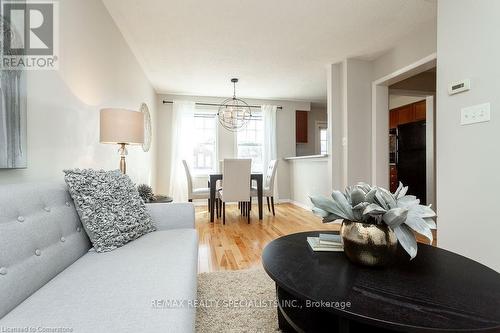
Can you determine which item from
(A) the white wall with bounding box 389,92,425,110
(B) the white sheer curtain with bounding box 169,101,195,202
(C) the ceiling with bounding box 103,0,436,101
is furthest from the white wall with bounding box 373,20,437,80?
(B) the white sheer curtain with bounding box 169,101,195,202

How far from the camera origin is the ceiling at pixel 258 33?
89.3 inches

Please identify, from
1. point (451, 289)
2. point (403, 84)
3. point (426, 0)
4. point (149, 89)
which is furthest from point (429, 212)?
point (149, 89)

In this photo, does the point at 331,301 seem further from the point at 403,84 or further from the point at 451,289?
the point at 403,84

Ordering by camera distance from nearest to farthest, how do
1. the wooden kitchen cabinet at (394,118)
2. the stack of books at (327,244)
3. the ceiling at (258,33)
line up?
the stack of books at (327,244), the ceiling at (258,33), the wooden kitchen cabinet at (394,118)

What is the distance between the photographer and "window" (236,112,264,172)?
5.32 meters

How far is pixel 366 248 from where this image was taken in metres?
0.94

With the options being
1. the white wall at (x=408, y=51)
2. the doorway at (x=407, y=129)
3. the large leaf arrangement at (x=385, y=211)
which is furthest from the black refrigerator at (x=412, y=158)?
the large leaf arrangement at (x=385, y=211)

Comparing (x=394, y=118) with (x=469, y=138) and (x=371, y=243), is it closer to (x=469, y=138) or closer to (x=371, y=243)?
(x=469, y=138)

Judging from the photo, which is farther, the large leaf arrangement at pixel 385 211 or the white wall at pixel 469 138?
the white wall at pixel 469 138

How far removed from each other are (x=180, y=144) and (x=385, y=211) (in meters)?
4.42

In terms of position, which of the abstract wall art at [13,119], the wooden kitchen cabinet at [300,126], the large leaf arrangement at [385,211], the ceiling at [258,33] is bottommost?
the large leaf arrangement at [385,211]

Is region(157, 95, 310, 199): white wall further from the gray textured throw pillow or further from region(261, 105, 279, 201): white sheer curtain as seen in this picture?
the gray textured throw pillow

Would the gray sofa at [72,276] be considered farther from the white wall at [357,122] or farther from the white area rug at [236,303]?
the white wall at [357,122]

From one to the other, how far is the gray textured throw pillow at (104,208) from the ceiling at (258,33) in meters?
1.76
